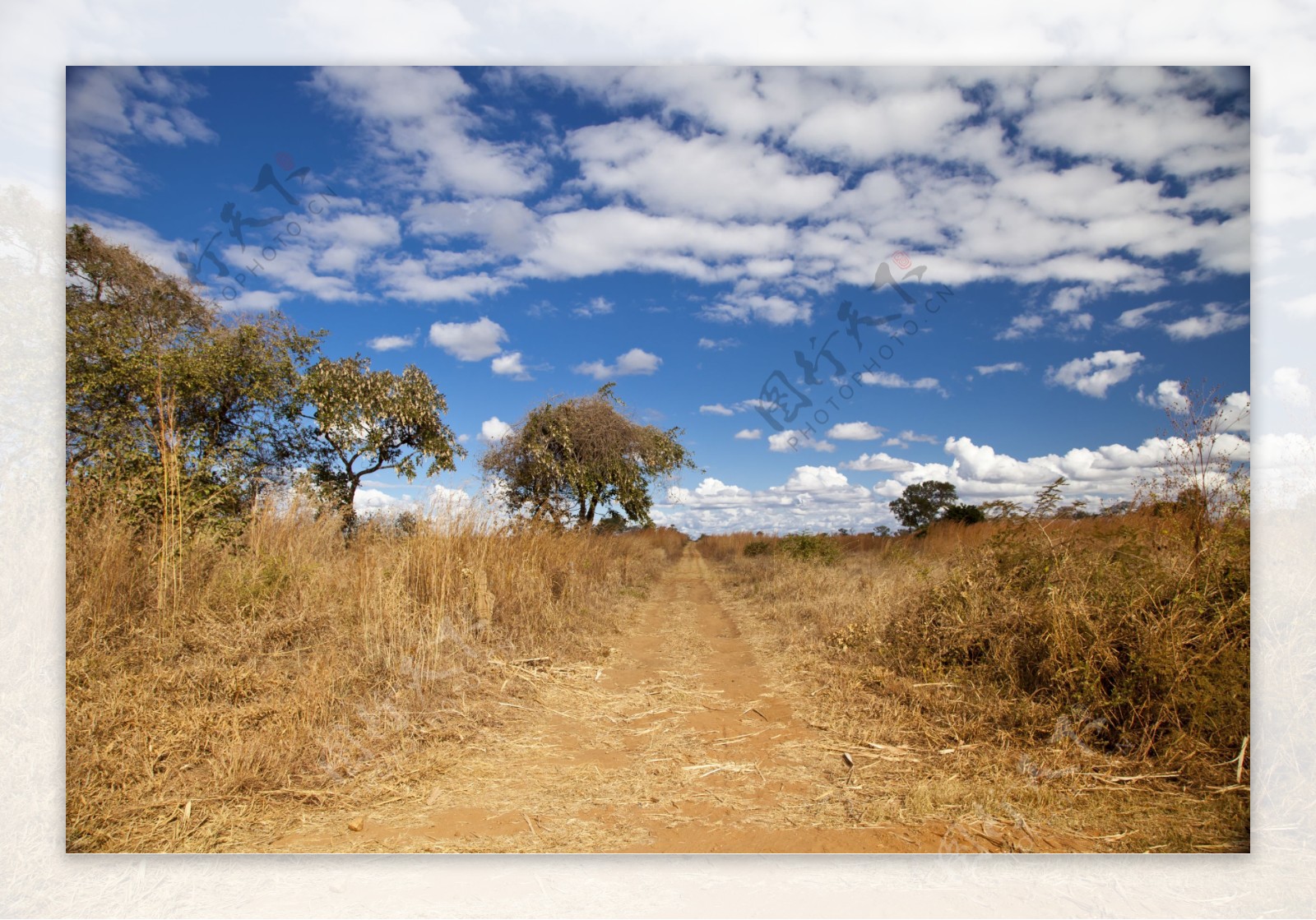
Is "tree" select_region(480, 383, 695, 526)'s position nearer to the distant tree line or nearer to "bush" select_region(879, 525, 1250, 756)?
the distant tree line

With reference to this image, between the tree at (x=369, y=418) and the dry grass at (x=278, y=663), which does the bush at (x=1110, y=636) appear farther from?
the tree at (x=369, y=418)

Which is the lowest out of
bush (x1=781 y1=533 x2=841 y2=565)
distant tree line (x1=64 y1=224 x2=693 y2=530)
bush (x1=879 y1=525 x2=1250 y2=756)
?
bush (x1=781 y1=533 x2=841 y2=565)

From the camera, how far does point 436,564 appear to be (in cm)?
679

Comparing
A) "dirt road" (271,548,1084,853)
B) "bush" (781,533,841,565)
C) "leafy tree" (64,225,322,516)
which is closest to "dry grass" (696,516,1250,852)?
"dirt road" (271,548,1084,853)

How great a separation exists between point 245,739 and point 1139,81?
20.5 feet

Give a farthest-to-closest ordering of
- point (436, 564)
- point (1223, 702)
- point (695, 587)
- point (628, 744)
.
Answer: point (695, 587) < point (436, 564) < point (628, 744) < point (1223, 702)

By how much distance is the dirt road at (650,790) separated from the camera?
301 centimetres

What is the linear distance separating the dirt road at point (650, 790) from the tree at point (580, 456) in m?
11.9

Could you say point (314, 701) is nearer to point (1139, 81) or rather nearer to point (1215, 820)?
point (1215, 820)

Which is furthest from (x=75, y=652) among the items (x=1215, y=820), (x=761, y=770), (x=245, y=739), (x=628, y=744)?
(x=1215, y=820)

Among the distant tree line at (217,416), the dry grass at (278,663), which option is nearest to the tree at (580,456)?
the distant tree line at (217,416)

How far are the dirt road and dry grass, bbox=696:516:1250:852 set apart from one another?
22cm

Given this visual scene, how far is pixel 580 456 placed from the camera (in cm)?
1873

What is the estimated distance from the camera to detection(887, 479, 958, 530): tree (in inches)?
368
